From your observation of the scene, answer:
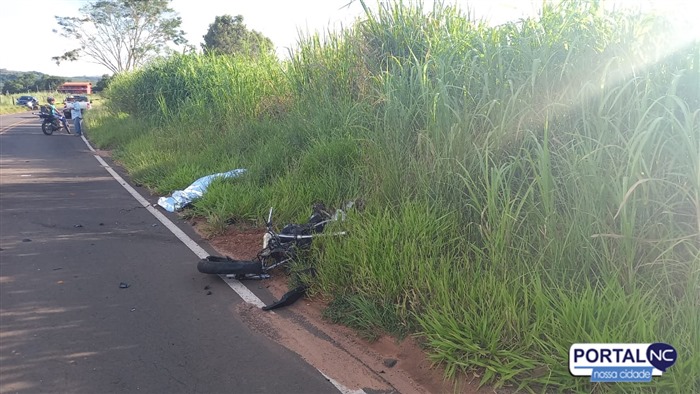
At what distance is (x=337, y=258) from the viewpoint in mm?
4586

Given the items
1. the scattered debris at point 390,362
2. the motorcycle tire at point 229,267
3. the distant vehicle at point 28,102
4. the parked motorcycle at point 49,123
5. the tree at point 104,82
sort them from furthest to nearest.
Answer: the distant vehicle at point 28,102 → the tree at point 104,82 → the parked motorcycle at point 49,123 → the motorcycle tire at point 229,267 → the scattered debris at point 390,362

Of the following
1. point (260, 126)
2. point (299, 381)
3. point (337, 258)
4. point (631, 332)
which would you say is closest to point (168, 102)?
point (260, 126)

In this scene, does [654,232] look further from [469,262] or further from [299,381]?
[299,381]

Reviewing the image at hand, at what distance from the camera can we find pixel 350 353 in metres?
3.74

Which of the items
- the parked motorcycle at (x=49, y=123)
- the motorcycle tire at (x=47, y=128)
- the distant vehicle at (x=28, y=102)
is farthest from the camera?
the distant vehicle at (x=28, y=102)

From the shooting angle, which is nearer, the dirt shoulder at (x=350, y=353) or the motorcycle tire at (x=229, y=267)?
the dirt shoulder at (x=350, y=353)

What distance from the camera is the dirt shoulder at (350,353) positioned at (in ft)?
10.9

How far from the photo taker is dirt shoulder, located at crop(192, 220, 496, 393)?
10.9 ft

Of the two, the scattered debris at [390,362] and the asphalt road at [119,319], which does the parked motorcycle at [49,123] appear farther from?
the scattered debris at [390,362]

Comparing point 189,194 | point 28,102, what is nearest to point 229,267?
point 189,194

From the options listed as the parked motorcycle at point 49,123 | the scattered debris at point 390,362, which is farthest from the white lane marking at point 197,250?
the parked motorcycle at point 49,123

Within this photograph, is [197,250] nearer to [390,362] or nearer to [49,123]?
[390,362]

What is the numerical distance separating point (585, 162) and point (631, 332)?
131cm

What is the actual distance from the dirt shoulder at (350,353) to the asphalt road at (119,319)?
0.45 ft
